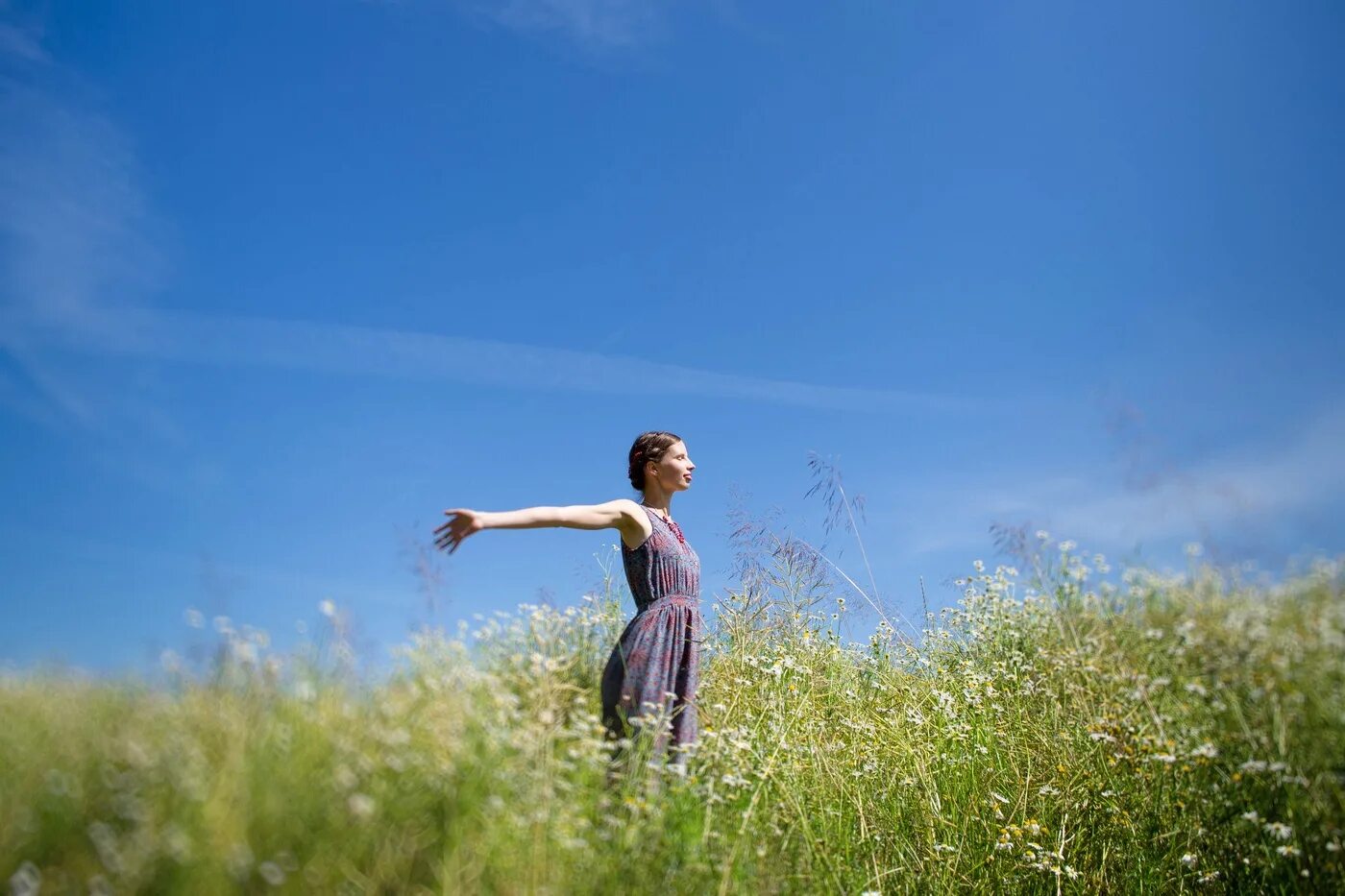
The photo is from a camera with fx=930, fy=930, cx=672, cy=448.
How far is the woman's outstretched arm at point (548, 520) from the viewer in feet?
14.4

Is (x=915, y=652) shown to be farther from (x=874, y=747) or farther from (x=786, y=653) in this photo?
(x=874, y=747)

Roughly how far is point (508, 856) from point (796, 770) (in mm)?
2321

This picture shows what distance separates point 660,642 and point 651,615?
6.9 inches

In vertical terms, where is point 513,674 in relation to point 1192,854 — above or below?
above

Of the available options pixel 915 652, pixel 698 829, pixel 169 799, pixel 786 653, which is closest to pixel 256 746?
pixel 169 799

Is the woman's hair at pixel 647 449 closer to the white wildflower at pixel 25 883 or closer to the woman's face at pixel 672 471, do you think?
the woman's face at pixel 672 471

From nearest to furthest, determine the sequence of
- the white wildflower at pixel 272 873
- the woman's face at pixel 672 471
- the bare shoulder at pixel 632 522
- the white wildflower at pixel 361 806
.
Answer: the white wildflower at pixel 272 873, the white wildflower at pixel 361 806, the bare shoulder at pixel 632 522, the woman's face at pixel 672 471

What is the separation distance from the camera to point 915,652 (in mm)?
7156

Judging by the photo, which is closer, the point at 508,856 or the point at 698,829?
the point at 508,856

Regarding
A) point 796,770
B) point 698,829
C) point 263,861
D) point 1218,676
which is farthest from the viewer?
point 796,770

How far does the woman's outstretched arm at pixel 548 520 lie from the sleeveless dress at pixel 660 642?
0.20 meters

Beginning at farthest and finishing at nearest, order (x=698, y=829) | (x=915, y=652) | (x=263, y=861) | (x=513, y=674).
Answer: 1. (x=915, y=652)
2. (x=513, y=674)
3. (x=698, y=829)
4. (x=263, y=861)

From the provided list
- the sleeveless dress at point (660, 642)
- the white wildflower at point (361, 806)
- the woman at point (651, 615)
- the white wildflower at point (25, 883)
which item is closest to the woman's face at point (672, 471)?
the woman at point (651, 615)

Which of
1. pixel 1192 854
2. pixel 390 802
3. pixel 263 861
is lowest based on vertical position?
pixel 263 861
